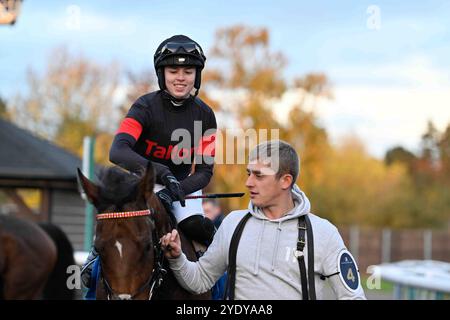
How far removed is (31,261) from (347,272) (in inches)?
331

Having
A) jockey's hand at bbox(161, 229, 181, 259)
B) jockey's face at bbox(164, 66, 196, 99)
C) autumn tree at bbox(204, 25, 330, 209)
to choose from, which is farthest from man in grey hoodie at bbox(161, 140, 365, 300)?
autumn tree at bbox(204, 25, 330, 209)

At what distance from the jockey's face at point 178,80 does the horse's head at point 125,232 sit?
2.94 feet

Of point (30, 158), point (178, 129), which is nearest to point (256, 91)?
point (30, 158)

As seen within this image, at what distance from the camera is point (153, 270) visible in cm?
481

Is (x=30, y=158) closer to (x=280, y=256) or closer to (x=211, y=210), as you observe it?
(x=211, y=210)

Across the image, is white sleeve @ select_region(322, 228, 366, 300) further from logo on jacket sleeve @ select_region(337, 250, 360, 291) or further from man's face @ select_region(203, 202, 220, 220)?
man's face @ select_region(203, 202, 220, 220)

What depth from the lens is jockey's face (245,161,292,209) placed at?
450 centimetres

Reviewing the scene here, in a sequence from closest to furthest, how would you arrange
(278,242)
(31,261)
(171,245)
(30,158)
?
(278,242) → (171,245) → (31,261) → (30,158)

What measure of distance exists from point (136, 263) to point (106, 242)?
21 cm

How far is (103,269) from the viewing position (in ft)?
15.0

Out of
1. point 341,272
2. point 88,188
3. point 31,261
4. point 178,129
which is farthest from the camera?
point 31,261

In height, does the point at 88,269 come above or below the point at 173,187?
below
